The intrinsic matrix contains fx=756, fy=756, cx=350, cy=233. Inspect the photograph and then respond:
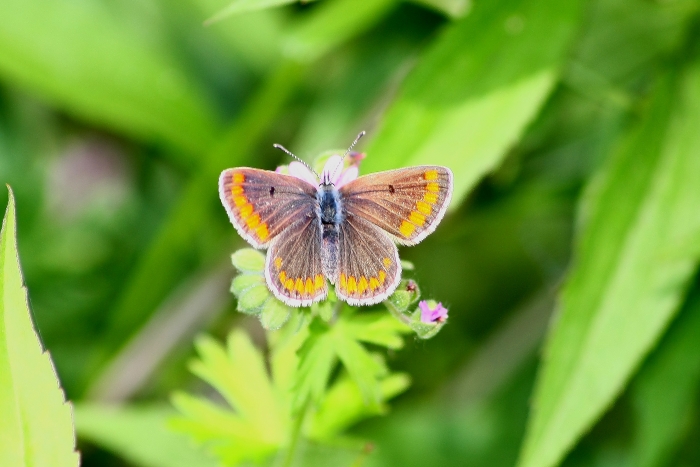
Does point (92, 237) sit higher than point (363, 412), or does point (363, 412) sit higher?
point (92, 237)

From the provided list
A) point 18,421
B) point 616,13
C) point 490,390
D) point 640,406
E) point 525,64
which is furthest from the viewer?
point 490,390

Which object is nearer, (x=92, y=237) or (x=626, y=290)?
(x=626, y=290)

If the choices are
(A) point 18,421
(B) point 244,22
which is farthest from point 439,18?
(A) point 18,421

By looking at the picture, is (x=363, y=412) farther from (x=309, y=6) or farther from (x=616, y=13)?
(x=309, y=6)

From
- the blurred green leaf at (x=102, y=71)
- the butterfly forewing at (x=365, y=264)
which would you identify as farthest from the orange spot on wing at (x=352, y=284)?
the blurred green leaf at (x=102, y=71)

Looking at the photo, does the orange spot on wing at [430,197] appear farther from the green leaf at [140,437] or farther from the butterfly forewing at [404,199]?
the green leaf at [140,437]

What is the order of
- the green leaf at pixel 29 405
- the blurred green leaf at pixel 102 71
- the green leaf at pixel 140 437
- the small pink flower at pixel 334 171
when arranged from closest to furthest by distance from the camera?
the green leaf at pixel 29 405 < the small pink flower at pixel 334 171 < the green leaf at pixel 140 437 < the blurred green leaf at pixel 102 71

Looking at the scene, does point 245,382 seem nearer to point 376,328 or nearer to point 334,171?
point 376,328
